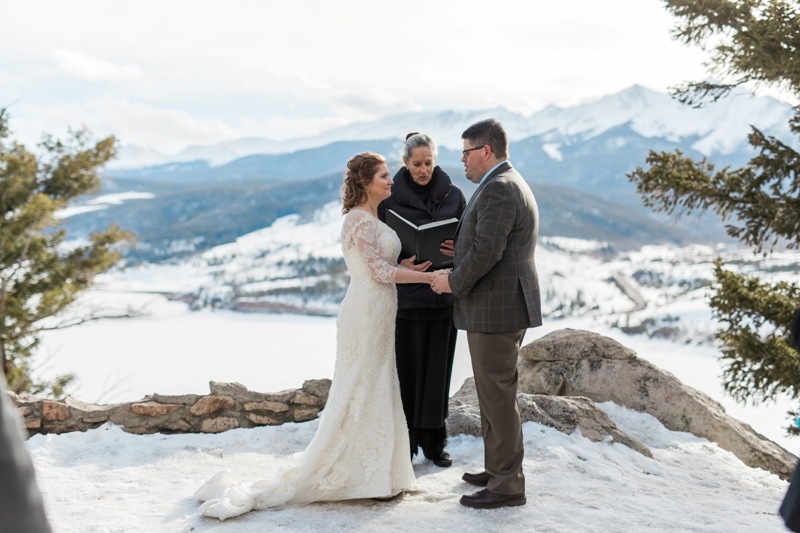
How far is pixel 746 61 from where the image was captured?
9.99 metres

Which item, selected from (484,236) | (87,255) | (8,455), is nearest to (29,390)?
(87,255)

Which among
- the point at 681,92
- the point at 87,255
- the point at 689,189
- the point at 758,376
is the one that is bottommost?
the point at 758,376

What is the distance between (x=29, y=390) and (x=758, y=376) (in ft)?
53.5

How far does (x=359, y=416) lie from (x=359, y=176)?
1.64 metres

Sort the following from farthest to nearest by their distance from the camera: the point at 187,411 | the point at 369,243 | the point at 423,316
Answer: the point at 187,411
the point at 423,316
the point at 369,243

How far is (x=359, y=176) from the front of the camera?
5.04 meters

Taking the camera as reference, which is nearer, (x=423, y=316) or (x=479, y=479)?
(x=479, y=479)

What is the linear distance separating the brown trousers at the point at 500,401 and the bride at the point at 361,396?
61 cm

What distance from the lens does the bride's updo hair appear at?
5.04 m

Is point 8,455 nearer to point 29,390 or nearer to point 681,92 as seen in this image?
point 681,92

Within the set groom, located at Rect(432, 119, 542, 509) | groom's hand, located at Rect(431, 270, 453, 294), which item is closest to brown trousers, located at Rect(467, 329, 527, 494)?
groom, located at Rect(432, 119, 542, 509)

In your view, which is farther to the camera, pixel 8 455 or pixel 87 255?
pixel 87 255

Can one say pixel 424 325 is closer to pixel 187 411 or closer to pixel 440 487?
pixel 440 487

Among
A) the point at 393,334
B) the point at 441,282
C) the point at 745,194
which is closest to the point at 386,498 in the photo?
the point at 393,334
